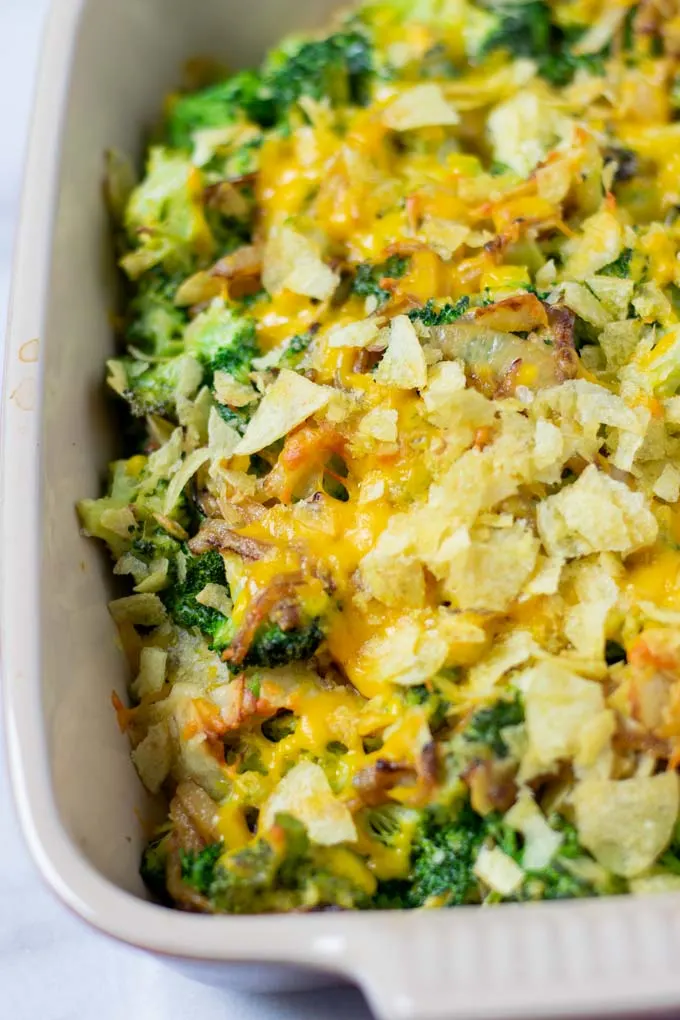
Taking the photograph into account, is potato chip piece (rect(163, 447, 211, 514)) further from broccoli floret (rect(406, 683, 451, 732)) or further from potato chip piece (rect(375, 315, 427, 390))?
broccoli floret (rect(406, 683, 451, 732))

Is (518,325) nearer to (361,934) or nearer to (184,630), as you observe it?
(184,630)

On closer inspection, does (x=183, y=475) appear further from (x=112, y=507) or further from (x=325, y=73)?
(x=325, y=73)

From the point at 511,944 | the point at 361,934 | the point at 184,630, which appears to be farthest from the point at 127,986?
the point at 511,944

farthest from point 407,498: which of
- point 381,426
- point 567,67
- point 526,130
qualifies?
point 567,67

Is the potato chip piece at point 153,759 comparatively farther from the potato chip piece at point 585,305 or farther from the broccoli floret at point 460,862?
the potato chip piece at point 585,305

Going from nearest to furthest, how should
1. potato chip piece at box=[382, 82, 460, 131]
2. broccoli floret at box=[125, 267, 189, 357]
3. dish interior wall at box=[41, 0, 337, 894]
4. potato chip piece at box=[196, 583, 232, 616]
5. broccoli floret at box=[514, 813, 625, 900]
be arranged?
broccoli floret at box=[514, 813, 625, 900] < dish interior wall at box=[41, 0, 337, 894] < potato chip piece at box=[196, 583, 232, 616] < broccoli floret at box=[125, 267, 189, 357] < potato chip piece at box=[382, 82, 460, 131]

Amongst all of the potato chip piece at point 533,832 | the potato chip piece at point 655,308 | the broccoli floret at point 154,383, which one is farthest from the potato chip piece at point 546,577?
the broccoli floret at point 154,383

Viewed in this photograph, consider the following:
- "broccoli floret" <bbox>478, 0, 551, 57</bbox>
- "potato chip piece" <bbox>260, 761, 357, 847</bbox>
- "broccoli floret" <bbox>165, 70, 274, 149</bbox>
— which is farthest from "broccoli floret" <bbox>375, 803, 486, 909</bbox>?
"broccoli floret" <bbox>478, 0, 551, 57</bbox>
